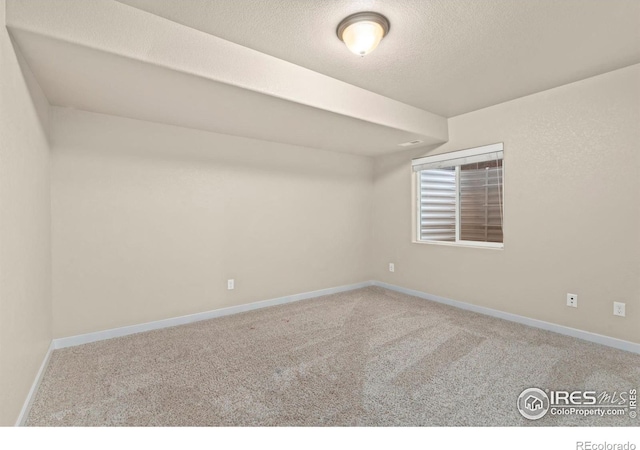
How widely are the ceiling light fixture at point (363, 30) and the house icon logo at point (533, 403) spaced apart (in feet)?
7.67

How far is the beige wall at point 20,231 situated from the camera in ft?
4.80

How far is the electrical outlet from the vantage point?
102 inches

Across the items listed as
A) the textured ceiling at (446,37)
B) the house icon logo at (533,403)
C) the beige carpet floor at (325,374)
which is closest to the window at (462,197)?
the textured ceiling at (446,37)

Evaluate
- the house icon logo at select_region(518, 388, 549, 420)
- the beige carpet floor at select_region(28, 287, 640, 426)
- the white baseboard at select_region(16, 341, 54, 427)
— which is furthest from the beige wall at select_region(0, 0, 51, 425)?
the house icon logo at select_region(518, 388, 549, 420)

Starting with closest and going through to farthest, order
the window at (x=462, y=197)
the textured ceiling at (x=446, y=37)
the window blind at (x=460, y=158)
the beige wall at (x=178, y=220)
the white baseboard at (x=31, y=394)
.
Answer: the white baseboard at (x=31, y=394) → the textured ceiling at (x=446, y=37) → the beige wall at (x=178, y=220) → the window blind at (x=460, y=158) → the window at (x=462, y=197)

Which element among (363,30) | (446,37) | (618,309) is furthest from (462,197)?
(363,30)

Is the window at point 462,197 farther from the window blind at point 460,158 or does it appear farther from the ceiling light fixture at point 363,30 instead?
the ceiling light fixture at point 363,30

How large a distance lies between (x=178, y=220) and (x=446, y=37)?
2820 mm

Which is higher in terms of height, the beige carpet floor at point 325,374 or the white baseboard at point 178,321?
the white baseboard at point 178,321

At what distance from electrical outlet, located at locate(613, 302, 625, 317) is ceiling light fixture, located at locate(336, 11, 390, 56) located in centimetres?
288

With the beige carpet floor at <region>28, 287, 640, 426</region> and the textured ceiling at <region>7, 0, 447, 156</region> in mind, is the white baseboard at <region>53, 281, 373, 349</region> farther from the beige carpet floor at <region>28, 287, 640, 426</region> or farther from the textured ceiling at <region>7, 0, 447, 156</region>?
the textured ceiling at <region>7, 0, 447, 156</region>

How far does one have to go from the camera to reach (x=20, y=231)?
1.74 metres

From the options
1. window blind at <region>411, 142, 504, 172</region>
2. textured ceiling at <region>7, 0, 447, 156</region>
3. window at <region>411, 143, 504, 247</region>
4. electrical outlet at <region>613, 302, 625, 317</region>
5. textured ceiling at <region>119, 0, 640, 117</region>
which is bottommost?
electrical outlet at <region>613, 302, 625, 317</region>

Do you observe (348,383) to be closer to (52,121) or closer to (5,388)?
(5,388)
